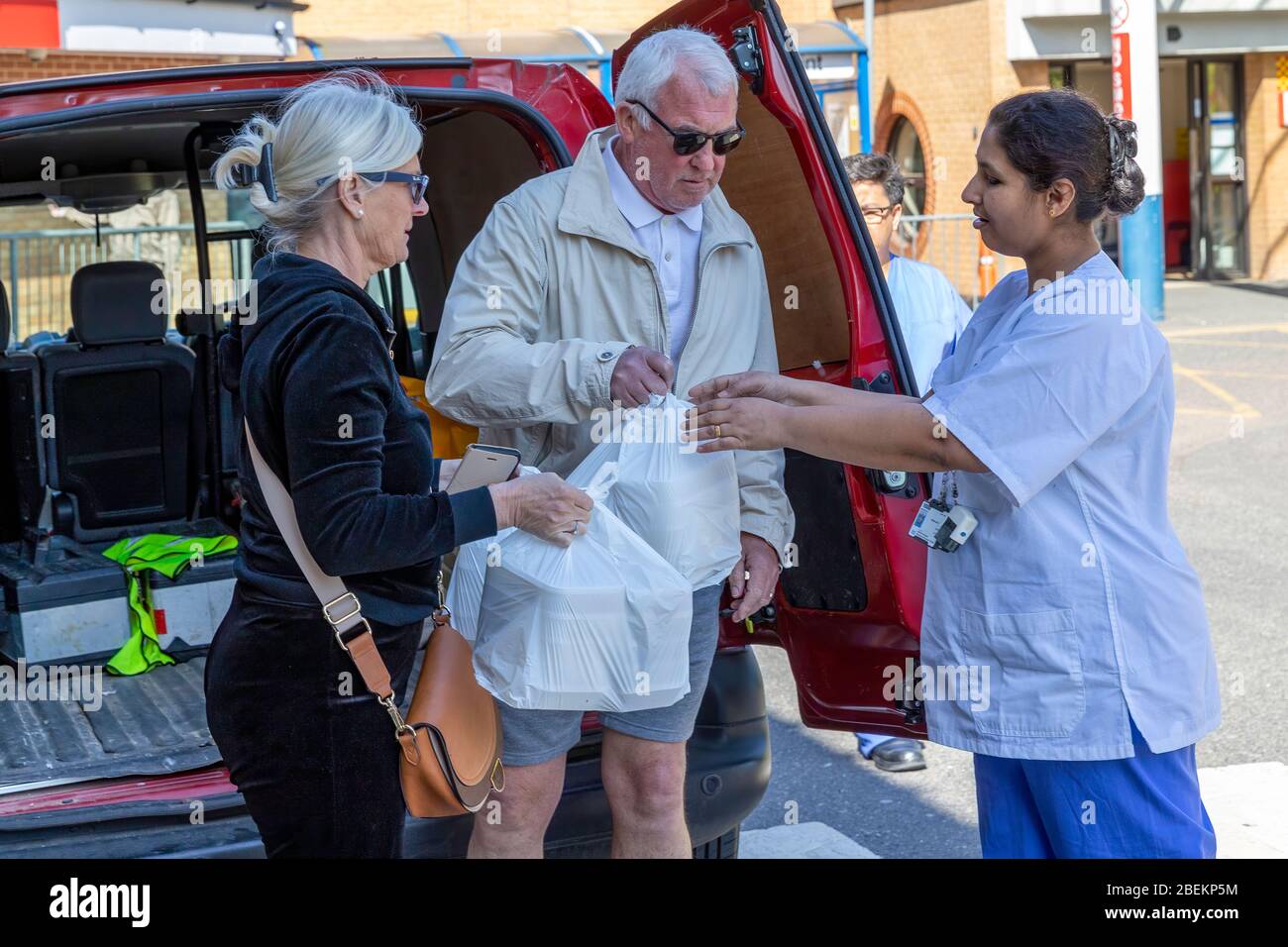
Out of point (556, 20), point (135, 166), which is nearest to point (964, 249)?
point (556, 20)

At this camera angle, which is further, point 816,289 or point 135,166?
point 135,166

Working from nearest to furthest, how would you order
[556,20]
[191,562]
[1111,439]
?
[1111,439] < [191,562] < [556,20]

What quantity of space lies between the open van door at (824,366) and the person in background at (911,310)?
1.24 metres

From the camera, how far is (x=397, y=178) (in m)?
2.36

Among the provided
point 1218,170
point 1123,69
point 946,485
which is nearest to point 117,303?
point 946,485

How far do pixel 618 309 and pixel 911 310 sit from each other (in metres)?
1.99

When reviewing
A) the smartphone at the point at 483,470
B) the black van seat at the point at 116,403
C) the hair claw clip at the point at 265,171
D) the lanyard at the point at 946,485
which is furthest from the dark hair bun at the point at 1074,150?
the black van seat at the point at 116,403

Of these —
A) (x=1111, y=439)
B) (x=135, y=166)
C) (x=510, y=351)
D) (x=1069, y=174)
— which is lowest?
(x=1111, y=439)

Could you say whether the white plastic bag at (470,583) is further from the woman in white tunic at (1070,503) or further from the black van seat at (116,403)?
the black van seat at (116,403)

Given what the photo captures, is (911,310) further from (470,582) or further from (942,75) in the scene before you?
(942,75)

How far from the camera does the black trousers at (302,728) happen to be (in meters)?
2.33

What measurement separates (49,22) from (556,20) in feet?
25.1

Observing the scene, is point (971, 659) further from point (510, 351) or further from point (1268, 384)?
point (1268, 384)

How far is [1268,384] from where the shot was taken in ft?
37.7
